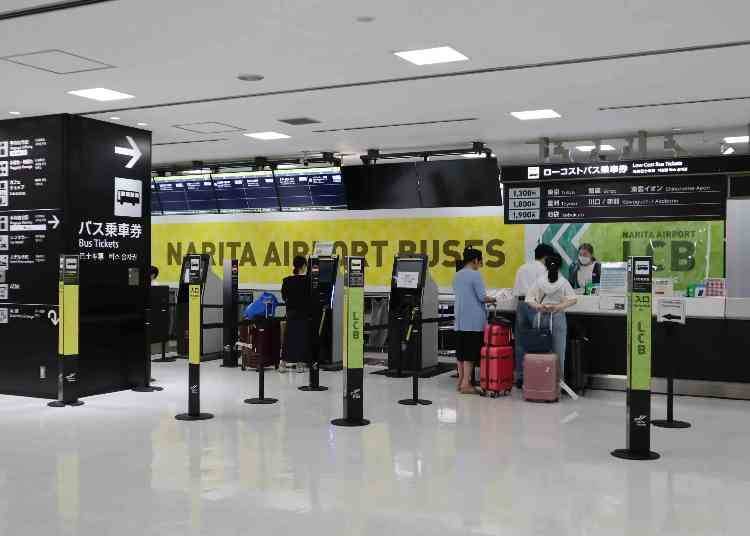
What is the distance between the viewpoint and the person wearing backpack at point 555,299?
8.16 metres

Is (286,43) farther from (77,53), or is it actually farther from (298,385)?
(298,385)

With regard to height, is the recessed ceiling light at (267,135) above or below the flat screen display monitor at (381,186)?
above

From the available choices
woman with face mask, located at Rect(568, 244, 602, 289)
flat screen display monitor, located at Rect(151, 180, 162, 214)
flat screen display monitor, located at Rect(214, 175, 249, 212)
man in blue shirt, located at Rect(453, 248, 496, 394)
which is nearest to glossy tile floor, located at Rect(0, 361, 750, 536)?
man in blue shirt, located at Rect(453, 248, 496, 394)

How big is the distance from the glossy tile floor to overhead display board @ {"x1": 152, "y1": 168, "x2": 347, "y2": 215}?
4904mm

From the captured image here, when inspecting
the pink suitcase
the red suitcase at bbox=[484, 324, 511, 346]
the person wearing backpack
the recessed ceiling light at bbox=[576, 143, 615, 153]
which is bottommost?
the pink suitcase

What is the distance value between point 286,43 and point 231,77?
1.26 metres

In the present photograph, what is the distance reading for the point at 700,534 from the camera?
162 inches

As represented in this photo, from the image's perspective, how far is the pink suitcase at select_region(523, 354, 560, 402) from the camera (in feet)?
26.2

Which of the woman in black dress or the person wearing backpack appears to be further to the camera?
the woman in black dress

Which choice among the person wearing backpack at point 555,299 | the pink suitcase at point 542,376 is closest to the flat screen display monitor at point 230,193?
the person wearing backpack at point 555,299

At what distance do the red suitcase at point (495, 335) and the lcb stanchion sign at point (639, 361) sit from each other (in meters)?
2.69

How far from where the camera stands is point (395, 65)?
6500mm

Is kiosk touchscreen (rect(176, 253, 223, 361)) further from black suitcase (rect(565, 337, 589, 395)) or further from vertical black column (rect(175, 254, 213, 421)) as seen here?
black suitcase (rect(565, 337, 589, 395))

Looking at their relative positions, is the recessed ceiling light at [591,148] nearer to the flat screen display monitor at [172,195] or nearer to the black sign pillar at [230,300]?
the black sign pillar at [230,300]
